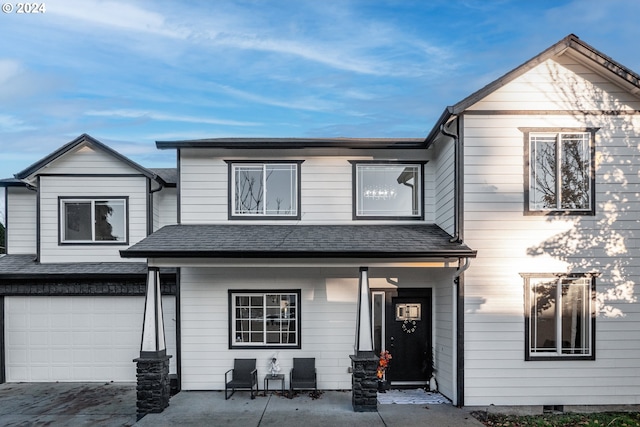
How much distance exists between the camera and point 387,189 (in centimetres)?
935

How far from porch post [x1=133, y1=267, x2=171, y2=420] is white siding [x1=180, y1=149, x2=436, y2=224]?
2.16m

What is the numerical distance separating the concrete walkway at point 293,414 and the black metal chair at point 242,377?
0.24 m

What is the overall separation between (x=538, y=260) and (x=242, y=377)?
643 centimetres

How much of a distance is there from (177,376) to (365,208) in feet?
18.5

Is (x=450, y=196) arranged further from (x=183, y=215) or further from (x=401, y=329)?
(x=183, y=215)

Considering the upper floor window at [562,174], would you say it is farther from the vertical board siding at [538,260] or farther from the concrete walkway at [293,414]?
the concrete walkway at [293,414]

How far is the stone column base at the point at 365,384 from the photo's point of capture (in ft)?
23.7

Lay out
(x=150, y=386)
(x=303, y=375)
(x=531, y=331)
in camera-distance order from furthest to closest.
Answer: (x=303, y=375), (x=531, y=331), (x=150, y=386)

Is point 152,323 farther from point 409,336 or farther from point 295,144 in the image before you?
point 409,336

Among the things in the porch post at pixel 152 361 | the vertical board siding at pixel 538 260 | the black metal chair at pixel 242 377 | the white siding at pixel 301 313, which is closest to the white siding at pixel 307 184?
the white siding at pixel 301 313

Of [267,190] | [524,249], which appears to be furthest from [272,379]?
[524,249]

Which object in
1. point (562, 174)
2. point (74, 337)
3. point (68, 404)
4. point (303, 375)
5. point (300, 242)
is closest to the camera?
point (562, 174)

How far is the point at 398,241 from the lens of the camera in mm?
7820

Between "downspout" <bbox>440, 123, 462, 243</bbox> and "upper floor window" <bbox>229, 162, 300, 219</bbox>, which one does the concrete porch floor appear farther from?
"upper floor window" <bbox>229, 162, 300, 219</bbox>
